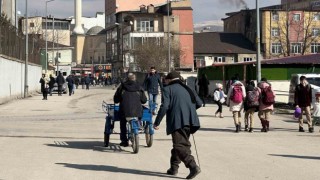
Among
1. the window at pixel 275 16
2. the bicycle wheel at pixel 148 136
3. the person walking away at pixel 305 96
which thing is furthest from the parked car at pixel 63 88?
the window at pixel 275 16

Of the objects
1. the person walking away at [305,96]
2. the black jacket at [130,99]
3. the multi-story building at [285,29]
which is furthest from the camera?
the multi-story building at [285,29]

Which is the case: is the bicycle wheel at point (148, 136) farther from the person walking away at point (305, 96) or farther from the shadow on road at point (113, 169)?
the person walking away at point (305, 96)

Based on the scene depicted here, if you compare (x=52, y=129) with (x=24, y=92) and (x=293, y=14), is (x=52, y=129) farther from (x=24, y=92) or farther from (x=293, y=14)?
(x=293, y=14)

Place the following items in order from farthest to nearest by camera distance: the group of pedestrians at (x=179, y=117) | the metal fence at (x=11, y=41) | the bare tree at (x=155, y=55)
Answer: the bare tree at (x=155, y=55) → the metal fence at (x=11, y=41) → the group of pedestrians at (x=179, y=117)

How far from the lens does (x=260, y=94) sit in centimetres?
1919

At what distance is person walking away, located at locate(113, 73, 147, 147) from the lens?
13570mm

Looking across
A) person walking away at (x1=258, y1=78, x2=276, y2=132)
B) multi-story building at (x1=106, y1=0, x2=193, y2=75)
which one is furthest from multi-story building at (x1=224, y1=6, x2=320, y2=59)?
person walking away at (x1=258, y1=78, x2=276, y2=132)

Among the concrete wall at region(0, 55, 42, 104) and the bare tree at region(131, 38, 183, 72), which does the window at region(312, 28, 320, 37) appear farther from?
the concrete wall at region(0, 55, 42, 104)

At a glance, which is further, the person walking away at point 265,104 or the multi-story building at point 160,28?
the multi-story building at point 160,28

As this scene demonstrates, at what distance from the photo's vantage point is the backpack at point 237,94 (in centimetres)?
1917

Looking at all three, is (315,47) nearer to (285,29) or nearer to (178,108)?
(285,29)

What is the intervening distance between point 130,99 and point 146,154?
1.20 meters

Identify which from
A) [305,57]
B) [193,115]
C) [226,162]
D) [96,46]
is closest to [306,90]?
[226,162]

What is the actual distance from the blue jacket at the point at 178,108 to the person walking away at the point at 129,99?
10.2ft
